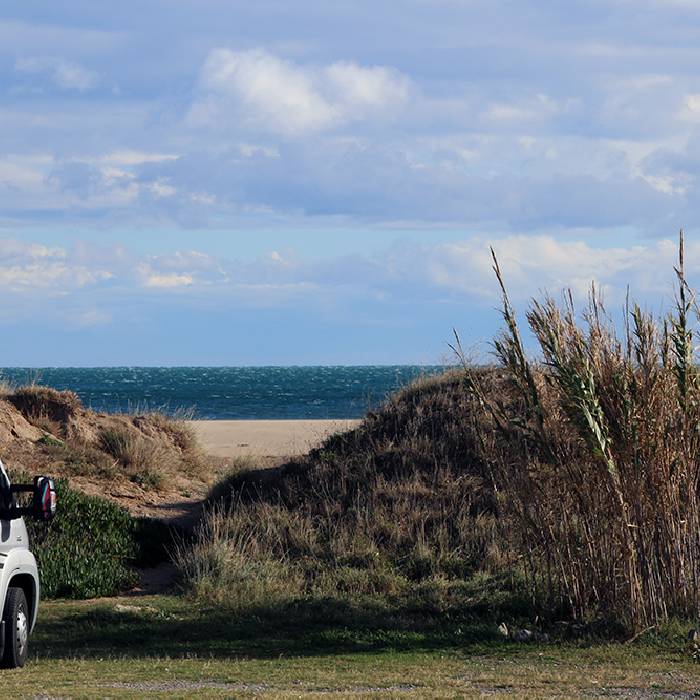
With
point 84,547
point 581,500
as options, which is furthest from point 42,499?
point 84,547

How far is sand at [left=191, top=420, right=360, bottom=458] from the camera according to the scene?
112 ft

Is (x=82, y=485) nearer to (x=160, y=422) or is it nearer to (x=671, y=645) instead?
(x=160, y=422)

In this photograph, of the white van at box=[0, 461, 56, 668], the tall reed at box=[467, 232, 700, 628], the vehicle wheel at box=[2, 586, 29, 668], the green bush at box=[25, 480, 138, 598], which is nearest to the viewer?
the white van at box=[0, 461, 56, 668]

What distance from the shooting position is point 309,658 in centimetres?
1241

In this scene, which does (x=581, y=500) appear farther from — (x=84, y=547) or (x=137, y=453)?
(x=137, y=453)

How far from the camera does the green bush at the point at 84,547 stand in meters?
17.4

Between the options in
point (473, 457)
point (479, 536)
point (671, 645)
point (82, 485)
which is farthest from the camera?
point (82, 485)


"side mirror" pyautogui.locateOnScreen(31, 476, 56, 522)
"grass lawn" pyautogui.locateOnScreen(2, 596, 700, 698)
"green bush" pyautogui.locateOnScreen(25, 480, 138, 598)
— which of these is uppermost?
"side mirror" pyautogui.locateOnScreen(31, 476, 56, 522)

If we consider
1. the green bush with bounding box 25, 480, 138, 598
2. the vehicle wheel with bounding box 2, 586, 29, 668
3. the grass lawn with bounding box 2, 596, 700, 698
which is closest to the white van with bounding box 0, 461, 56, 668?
the vehicle wheel with bounding box 2, 586, 29, 668

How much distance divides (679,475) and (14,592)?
24.1 feet

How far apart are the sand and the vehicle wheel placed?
21019 mm

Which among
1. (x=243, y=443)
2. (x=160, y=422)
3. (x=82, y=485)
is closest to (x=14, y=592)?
(x=82, y=485)

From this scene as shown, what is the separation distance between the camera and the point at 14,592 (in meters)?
9.97

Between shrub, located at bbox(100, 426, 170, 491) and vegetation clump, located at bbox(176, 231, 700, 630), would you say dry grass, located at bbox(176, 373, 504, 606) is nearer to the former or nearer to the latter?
Answer: vegetation clump, located at bbox(176, 231, 700, 630)
